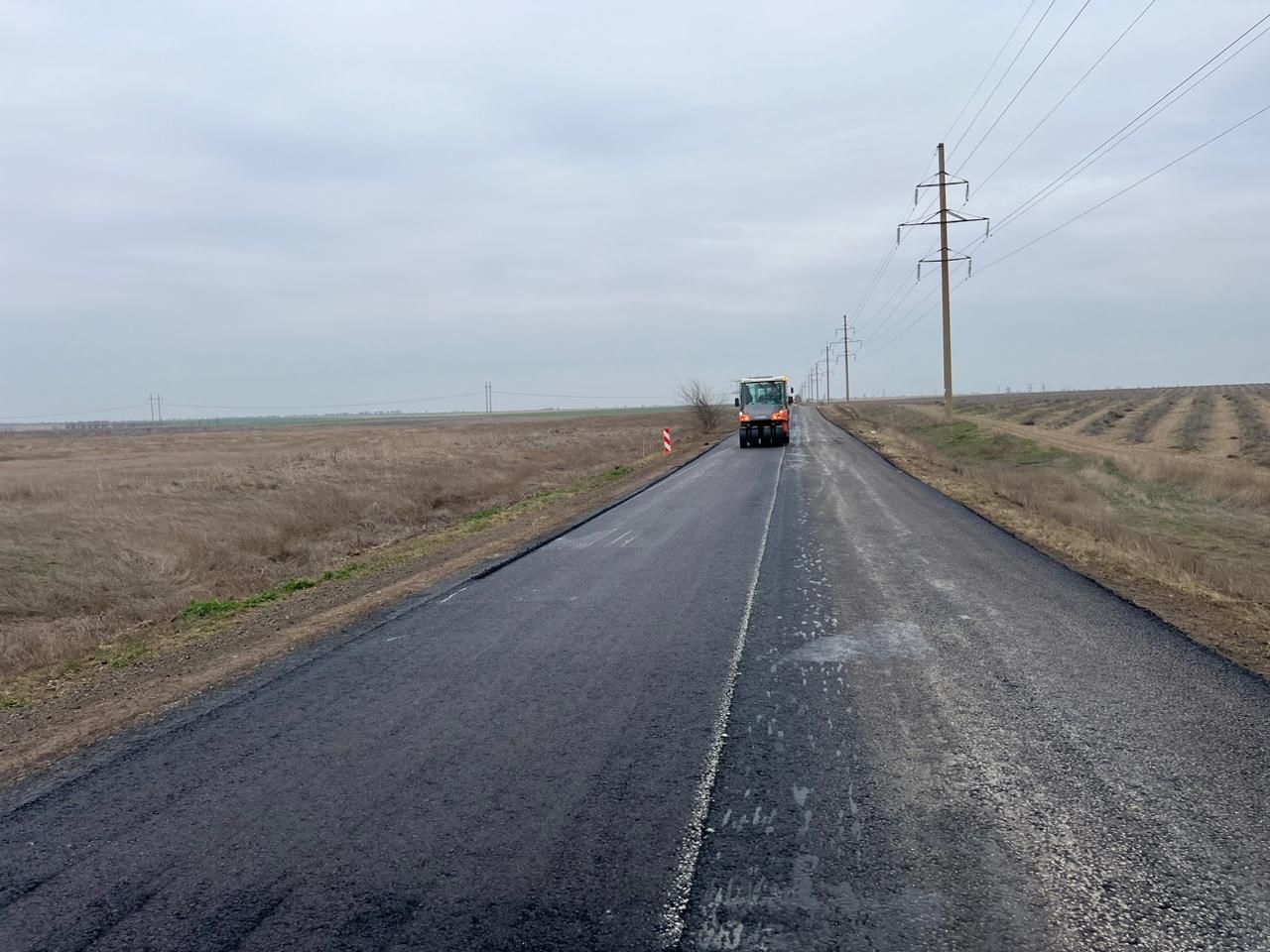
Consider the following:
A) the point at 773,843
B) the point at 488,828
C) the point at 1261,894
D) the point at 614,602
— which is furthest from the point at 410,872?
the point at 614,602

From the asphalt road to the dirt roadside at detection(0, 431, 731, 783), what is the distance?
0.52 meters

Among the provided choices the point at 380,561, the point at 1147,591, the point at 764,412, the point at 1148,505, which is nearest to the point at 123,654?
the point at 380,561

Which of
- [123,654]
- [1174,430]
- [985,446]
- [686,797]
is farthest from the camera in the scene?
[1174,430]

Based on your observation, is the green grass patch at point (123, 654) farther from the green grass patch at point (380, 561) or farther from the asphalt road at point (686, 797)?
the asphalt road at point (686, 797)

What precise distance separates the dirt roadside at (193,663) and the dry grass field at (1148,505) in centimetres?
830

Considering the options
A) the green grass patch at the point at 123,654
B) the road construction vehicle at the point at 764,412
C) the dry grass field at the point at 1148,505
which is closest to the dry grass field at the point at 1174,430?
the dry grass field at the point at 1148,505

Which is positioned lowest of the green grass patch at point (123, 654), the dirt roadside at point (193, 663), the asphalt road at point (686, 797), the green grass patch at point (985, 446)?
the green grass patch at point (123, 654)

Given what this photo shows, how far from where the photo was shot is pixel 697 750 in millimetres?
5473

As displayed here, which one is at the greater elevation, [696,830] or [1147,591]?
[696,830]

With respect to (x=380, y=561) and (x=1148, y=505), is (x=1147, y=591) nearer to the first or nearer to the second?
(x=380, y=561)

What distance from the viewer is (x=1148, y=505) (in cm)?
2109

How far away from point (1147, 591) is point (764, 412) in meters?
30.2

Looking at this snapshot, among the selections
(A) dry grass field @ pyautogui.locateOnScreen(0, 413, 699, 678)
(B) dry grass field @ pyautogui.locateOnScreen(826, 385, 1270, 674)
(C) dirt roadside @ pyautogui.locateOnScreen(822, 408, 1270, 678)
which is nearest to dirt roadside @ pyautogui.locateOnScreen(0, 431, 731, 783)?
(A) dry grass field @ pyautogui.locateOnScreen(0, 413, 699, 678)

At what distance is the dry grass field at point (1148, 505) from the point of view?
9.77m
